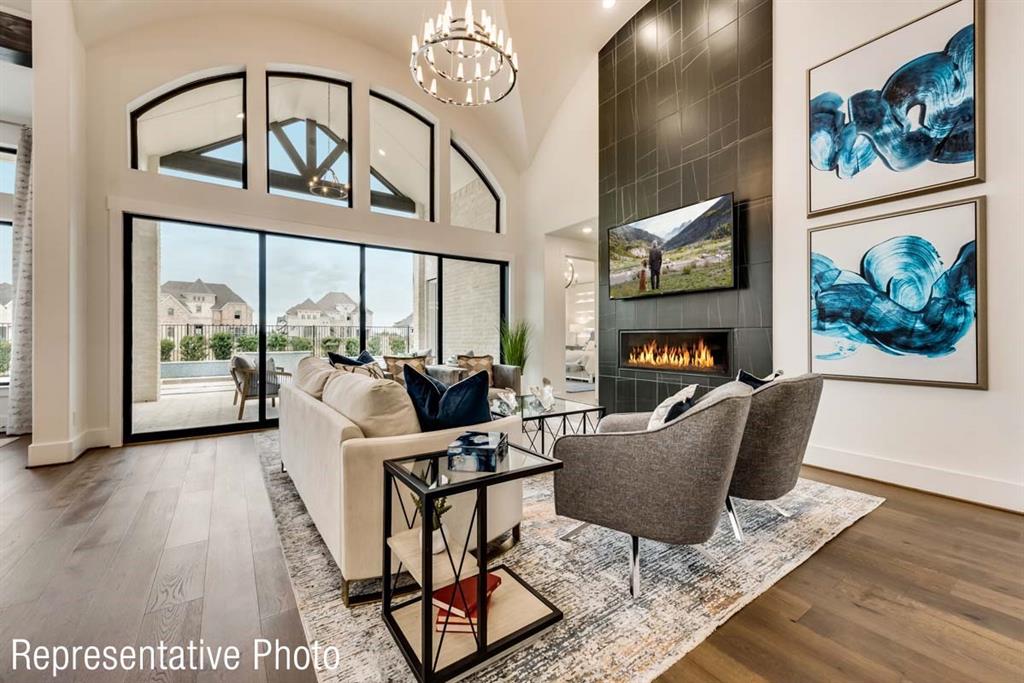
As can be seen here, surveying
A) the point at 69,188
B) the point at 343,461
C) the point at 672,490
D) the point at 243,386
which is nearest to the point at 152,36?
the point at 69,188

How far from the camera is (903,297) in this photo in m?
2.95

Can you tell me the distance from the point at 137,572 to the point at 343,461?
119 centimetres

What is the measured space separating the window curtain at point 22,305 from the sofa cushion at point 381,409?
491 cm

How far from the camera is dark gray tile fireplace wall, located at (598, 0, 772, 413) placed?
3.80 m

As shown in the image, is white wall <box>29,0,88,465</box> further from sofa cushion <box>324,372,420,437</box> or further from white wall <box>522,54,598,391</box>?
white wall <box>522,54,598,391</box>

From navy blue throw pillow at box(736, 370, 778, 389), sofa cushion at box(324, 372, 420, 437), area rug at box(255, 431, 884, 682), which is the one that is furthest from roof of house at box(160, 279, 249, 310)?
navy blue throw pillow at box(736, 370, 778, 389)

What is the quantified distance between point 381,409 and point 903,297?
3.56 meters

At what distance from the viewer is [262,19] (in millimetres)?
4801

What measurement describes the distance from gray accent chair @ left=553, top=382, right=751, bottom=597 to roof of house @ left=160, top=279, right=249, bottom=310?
4486 mm

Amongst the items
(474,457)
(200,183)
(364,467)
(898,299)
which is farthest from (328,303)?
(898,299)

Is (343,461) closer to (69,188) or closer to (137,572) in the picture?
(137,572)

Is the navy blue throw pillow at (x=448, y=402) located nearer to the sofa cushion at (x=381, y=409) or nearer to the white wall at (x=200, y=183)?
the sofa cushion at (x=381, y=409)

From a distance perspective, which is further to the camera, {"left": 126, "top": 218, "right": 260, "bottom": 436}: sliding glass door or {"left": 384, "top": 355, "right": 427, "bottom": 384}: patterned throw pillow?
{"left": 384, "top": 355, "right": 427, "bottom": 384}: patterned throw pillow

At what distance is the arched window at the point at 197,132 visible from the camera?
4.34 metres
